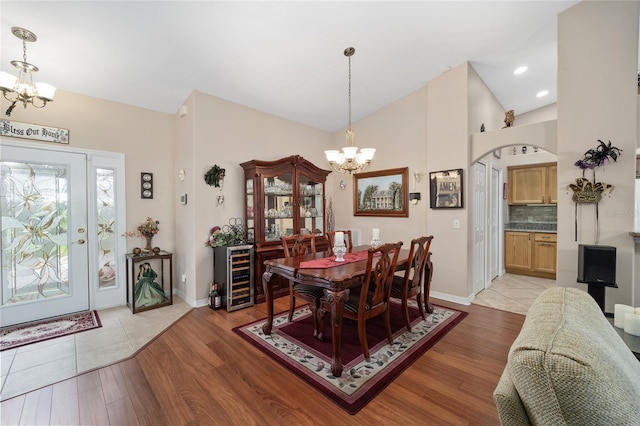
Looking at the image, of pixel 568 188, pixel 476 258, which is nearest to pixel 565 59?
pixel 568 188

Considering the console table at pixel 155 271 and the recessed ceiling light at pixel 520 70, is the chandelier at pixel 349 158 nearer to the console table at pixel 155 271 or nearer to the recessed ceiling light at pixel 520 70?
the console table at pixel 155 271

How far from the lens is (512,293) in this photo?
4.43 metres

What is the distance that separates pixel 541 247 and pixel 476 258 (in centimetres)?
193

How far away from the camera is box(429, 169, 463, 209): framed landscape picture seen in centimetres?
393

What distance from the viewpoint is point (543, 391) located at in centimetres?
70

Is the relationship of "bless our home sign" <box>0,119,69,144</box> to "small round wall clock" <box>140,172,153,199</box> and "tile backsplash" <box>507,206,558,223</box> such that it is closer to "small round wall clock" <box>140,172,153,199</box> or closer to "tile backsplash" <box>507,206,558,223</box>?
"small round wall clock" <box>140,172,153,199</box>

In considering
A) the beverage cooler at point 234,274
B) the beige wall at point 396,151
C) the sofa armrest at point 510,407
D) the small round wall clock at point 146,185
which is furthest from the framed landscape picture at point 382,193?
the sofa armrest at point 510,407

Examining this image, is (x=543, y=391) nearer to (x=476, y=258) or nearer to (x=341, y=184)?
(x=476, y=258)

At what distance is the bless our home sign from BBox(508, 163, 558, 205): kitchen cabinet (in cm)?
752

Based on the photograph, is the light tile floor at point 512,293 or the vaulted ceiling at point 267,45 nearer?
the vaulted ceiling at point 267,45

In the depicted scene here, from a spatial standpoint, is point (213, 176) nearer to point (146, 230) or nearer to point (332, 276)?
point (146, 230)

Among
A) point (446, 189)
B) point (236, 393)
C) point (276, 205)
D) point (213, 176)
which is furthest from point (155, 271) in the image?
point (446, 189)

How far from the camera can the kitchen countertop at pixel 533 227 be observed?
17.1ft

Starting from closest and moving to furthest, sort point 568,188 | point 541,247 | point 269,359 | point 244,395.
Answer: point 244,395 → point 269,359 → point 568,188 → point 541,247
